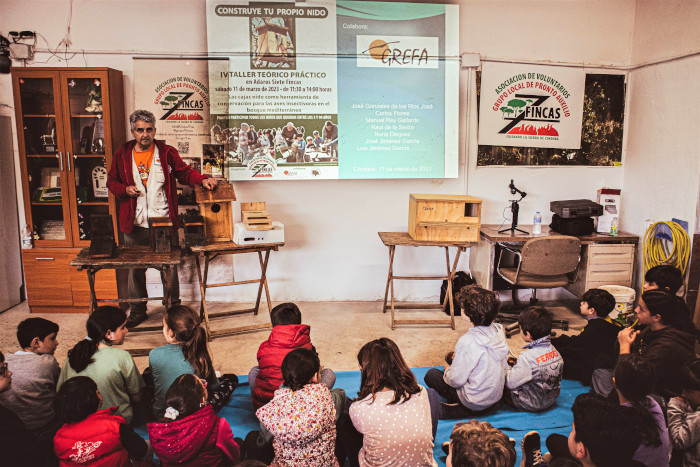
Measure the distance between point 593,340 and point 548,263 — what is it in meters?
1.12

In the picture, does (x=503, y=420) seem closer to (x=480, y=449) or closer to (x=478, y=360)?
(x=478, y=360)

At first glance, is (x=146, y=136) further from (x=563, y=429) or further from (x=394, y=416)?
(x=563, y=429)

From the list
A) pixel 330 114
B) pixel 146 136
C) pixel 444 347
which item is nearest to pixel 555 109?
pixel 330 114

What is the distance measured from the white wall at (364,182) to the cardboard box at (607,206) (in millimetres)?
235

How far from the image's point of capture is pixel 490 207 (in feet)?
18.0

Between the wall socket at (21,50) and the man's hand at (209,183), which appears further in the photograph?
the wall socket at (21,50)

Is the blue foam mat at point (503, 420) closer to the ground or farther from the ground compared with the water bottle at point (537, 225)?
closer to the ground

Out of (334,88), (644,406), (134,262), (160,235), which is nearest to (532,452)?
(644,406)

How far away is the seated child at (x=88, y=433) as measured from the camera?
2.04 meters

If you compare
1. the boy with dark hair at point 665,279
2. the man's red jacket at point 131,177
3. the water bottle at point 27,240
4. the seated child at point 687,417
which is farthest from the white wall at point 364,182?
the seated child at point 687,417

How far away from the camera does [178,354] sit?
2.77 meters

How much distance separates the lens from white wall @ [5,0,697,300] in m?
4.96

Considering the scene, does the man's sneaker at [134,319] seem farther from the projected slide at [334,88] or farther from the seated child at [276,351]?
the seated child at [276,351]

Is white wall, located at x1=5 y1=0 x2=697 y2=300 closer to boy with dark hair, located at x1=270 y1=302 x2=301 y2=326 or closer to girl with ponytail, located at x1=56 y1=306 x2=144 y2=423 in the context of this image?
boy with dark hair, located at x1=270 y1=302 x2=301 y2=326
